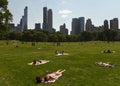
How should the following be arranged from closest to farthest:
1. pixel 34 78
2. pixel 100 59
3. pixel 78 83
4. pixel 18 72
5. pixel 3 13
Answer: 1. pixel 78 83
2. pixel 34 78
3. pixel 18 72
4. pixel 100 59
5. pixel 3 13

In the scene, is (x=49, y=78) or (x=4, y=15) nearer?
(x=49, y=78)

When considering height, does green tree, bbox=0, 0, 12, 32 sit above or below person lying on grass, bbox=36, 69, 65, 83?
above

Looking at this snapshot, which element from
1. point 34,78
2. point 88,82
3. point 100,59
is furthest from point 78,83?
point 100,59

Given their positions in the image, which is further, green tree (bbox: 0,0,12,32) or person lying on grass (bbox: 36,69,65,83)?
green tree (bbox: 0,0,12,32)

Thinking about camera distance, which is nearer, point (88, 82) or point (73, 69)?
point (88, 82)

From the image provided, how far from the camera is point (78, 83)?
108ft

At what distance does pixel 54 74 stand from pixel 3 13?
3598 cm

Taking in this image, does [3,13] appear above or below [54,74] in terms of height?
above

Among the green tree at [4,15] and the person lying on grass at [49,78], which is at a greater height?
the green tree at [4,15]

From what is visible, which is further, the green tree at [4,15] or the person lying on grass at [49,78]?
the green tree at [4,15]

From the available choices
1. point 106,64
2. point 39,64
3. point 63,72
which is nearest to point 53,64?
point 39,64

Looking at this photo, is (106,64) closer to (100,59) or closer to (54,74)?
(100,59)

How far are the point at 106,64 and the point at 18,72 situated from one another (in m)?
12.4

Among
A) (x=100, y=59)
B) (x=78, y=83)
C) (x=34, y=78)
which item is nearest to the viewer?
(x=78, y=83)
